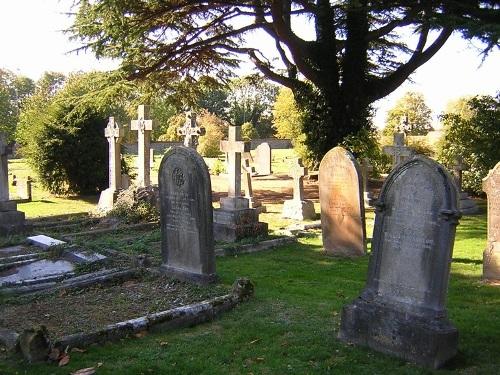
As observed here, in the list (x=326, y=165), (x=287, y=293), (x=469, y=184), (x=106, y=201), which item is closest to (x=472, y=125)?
(x=469, y=184)

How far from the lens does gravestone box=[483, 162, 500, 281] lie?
27.2ft

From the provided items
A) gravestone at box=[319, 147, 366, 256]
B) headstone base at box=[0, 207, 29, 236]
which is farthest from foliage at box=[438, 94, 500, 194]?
headstone base at box=[0, 207, 29, 236]

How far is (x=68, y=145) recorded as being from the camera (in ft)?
62.6

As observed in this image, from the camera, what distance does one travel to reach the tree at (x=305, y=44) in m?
15.7

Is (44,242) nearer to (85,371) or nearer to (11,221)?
(11,221)

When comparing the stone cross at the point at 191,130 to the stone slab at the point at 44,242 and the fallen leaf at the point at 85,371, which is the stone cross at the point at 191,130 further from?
the fallen leaf at the point at 85,371

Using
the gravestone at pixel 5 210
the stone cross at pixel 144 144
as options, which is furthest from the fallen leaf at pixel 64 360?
the stone cross at pixel 144 144

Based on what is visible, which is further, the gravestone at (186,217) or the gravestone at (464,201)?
the gravestone at (464,201)

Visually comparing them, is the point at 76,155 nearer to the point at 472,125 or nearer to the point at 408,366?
the point at 472,125

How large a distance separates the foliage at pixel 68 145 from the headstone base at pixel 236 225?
338 inches

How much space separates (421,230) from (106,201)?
458 inches

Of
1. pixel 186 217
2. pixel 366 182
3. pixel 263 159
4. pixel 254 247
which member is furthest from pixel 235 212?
pixel 263 159

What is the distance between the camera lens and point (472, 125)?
19.8 metres

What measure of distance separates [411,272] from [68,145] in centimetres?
1619
